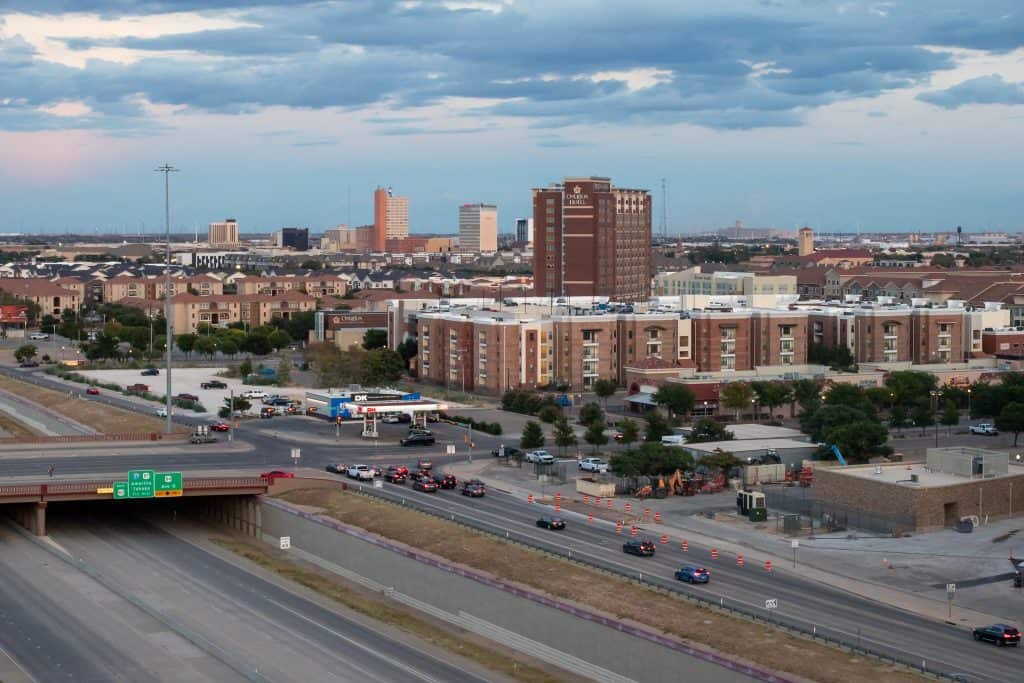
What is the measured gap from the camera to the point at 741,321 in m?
81.2

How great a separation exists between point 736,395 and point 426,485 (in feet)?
80.3

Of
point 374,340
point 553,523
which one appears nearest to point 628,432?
point 553,523

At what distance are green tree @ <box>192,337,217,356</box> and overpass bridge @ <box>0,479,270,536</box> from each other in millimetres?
55206

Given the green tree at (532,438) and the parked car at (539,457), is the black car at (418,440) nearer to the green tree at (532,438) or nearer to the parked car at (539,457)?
the green tree at (532,438)

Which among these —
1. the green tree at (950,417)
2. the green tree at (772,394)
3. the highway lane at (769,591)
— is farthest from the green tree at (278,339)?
the highway lane at (769,591)

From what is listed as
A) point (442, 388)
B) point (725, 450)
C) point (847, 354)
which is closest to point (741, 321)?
point (847, 354)

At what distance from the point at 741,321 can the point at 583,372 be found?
960cm

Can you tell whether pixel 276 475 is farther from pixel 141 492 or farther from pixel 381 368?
pixel 381 368

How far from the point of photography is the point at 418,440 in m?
58.5

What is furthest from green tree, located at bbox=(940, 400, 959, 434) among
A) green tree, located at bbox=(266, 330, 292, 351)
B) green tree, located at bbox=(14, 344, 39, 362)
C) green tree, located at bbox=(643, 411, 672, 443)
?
green tree, located at bbox=(14, 344, 39, 362)

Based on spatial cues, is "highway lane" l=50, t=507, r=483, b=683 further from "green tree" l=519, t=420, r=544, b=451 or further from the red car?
"green tree" l=519, t=420, r=544, b=451

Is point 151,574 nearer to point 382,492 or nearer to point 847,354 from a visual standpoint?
point 382,492

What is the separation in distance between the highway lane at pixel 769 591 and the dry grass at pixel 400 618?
13.5 feet

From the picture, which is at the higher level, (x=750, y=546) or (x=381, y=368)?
(x=381, y=368)
